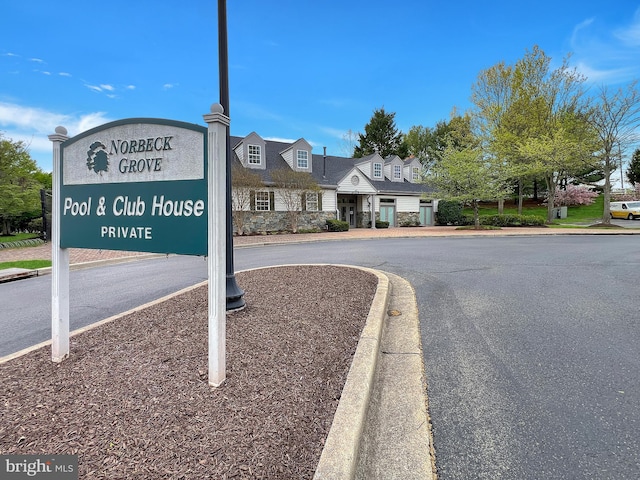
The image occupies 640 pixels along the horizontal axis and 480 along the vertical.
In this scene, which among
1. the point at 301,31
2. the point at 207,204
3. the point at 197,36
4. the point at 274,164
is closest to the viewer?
the point at 207,204

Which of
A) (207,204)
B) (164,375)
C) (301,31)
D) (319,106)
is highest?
(319,106)

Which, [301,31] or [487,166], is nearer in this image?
[301,31]

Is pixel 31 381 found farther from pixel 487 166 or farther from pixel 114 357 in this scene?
pixel 487 166

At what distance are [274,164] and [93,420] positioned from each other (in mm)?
22455

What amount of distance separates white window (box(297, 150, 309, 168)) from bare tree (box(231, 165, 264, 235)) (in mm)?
5285

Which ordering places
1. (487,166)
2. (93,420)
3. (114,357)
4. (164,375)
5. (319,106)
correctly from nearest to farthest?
(93,420) < (164,375) < (114,357) < (487,166) < (319,106)

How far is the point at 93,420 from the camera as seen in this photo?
2.00 meters

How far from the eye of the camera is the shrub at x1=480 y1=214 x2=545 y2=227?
23.3m

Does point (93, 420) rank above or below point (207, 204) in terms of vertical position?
below

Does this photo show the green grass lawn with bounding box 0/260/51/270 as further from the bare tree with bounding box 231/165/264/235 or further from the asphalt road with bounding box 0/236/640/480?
the bare tree with bounding box 231/165/264/235

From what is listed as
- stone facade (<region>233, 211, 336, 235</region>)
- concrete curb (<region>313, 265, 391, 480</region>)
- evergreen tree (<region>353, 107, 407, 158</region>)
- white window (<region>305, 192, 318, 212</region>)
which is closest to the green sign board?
concrete curb (<region>313, 265, 391, 480</region>)

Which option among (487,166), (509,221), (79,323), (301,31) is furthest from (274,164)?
(79,323)

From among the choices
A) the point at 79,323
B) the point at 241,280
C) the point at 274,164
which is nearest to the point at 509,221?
the point at 274,164

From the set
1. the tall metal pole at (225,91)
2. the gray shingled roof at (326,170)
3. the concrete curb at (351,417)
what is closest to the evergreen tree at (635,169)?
the gray shingled roof at (326,170)
